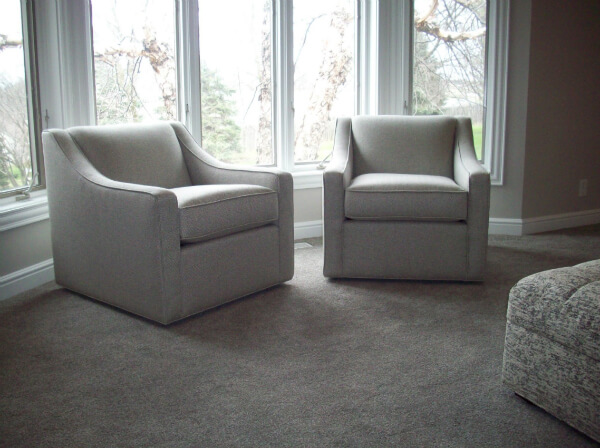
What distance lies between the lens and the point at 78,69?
338cm

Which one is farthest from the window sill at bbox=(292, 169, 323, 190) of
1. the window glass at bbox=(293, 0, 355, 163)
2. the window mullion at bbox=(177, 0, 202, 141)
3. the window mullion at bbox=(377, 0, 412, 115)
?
the window mullion at bbox=(177, 0, 202, 141)

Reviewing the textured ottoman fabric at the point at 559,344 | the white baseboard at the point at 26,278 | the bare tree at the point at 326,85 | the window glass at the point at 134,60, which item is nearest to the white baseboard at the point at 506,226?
the bare tree at the point at 326,85

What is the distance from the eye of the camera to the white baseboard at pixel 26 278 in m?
3.03

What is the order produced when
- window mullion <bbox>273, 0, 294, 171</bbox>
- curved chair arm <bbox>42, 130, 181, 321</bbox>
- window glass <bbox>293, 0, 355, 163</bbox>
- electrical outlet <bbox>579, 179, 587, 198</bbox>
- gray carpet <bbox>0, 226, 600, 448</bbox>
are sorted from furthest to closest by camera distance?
electrical outlet <bbox>579, 179, 587, 198</bbox> < window glass <bbox>293, 0, 355, 163</bbox> < window mullion <bbox>273, 0, 294, 171</bbox> < curved chair arm <bbox>42, 130, 181, 321</bbox> < gray carpet <bbox>0, 226, 600, 448</bbox>

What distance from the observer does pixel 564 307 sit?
5.78 feet

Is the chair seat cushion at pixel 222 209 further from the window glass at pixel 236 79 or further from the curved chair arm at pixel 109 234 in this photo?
the window glass at pixel 236 79

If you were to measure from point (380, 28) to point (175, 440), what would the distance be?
3.22 metres

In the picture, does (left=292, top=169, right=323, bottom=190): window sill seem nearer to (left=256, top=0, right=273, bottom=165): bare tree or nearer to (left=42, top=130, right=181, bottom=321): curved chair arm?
(left=256, top=0, right=273, bottom=165): bare tree

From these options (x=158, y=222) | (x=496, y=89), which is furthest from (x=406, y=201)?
(x=496, y=89)

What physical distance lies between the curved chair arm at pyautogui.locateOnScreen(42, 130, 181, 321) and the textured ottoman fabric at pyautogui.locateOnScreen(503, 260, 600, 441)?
4.33ft

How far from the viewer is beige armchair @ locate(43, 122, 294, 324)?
261cm

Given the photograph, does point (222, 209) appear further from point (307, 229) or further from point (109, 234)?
point (307, 229)

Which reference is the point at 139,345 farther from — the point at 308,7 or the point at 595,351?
the point at 308,7

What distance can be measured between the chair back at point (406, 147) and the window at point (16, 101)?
1711 mm
